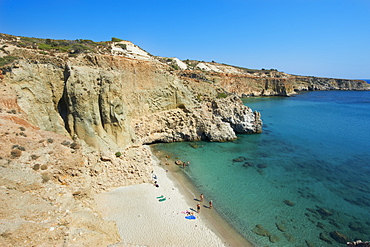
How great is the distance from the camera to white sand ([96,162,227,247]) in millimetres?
11277

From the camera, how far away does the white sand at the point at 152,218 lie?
1128 cm

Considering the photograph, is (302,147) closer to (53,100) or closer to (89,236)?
(89,236)

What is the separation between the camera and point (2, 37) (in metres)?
21.2

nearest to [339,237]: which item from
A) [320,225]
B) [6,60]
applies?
[320,225]

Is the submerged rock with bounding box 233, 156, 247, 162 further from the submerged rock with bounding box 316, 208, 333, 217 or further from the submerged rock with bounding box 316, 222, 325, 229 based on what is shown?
the submerged rock with bounding box 316, 222, 325, 229

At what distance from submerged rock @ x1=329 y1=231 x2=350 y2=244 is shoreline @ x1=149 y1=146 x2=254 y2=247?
16.8 ft

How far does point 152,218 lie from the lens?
12.8 m

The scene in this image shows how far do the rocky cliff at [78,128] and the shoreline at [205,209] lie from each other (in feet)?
9.58

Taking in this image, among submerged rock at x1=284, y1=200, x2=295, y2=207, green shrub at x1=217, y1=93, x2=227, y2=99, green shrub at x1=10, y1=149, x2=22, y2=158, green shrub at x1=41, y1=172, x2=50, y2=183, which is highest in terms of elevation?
green shrub at x1=217, y1=93, x2=227, y2=99

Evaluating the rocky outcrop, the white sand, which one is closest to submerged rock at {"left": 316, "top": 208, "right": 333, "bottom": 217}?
the white sand

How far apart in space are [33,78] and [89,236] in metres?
13.7

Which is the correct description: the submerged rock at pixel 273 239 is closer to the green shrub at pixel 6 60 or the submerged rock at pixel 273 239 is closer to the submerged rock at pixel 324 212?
the submerged rock at pixel 324 212

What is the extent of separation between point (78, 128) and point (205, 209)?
11.9m

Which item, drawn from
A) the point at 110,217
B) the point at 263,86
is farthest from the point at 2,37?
the point at 263,86
